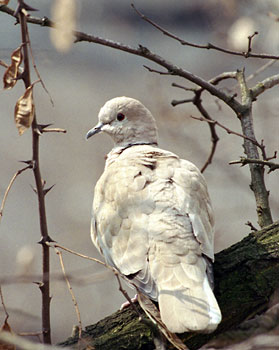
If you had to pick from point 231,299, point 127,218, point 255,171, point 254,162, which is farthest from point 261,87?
point 231,299

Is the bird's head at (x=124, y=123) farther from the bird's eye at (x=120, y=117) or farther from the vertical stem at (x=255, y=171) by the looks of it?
the vertical stem at (x=255, y=171)

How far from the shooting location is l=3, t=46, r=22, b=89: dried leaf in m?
1.89

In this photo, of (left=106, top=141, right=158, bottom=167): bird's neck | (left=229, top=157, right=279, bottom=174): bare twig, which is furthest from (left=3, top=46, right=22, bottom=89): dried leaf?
(left=106, top=141, right=158, bottom=167): bird's neck

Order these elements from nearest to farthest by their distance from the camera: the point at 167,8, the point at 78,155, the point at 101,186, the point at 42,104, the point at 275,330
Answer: the point at 275,330
the point at 101,186
the point at 78,155
the point at 42,104
the point at 167,8

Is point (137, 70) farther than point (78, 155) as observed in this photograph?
Yes

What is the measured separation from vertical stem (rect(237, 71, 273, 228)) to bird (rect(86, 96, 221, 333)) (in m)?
0.31

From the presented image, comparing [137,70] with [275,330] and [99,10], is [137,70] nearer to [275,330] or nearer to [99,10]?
[99,10]

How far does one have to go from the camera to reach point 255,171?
122 inches

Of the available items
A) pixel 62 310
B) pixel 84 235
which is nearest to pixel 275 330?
pixel 84 235

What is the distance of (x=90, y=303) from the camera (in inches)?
204

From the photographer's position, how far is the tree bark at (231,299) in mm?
2365

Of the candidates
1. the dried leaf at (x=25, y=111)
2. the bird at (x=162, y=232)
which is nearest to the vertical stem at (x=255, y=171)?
the bird at (x=162, y=232)

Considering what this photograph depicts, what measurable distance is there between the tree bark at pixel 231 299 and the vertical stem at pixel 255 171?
0.51m

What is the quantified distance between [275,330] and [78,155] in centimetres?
439
